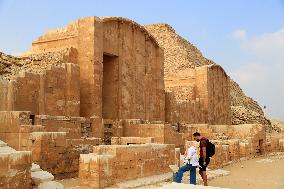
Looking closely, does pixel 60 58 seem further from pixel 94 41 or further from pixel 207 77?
pixel 207 77

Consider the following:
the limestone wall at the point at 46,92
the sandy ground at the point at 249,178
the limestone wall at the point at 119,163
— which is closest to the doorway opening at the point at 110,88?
the limestone wall at the point at 46,92

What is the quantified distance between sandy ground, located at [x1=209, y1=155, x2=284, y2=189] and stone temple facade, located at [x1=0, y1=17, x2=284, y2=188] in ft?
2.85

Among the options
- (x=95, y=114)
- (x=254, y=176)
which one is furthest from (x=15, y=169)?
(x=95, y=114)

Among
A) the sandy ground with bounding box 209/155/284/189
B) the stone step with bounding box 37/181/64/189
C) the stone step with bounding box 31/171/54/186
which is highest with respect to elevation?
the stone step with bounding box 31/171/54/186

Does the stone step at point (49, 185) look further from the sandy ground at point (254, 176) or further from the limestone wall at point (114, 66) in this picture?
the limestone wall at point (114, 66)

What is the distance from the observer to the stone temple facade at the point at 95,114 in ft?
28.9

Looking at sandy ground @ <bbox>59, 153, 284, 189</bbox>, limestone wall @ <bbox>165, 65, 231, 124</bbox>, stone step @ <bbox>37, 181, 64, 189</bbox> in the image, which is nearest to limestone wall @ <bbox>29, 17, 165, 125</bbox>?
limestone wall @ <bbox>165, 65, 231, 124</bbox>

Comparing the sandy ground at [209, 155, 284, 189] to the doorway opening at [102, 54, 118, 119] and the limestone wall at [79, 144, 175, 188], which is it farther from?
the doorway opening at [102, 54, 118, 119]

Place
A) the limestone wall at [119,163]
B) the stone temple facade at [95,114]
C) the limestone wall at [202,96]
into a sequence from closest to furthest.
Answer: the limestone wall at [119,163], the stone temple facade at [95,114], the limestone wall at [202,96]

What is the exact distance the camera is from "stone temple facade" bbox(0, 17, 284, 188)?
8.82 meters

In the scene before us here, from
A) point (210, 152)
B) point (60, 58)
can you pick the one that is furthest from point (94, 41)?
point (210, 152)

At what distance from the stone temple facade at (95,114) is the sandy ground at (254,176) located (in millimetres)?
870

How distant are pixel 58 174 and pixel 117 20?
9.68m

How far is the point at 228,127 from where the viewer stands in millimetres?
21875
